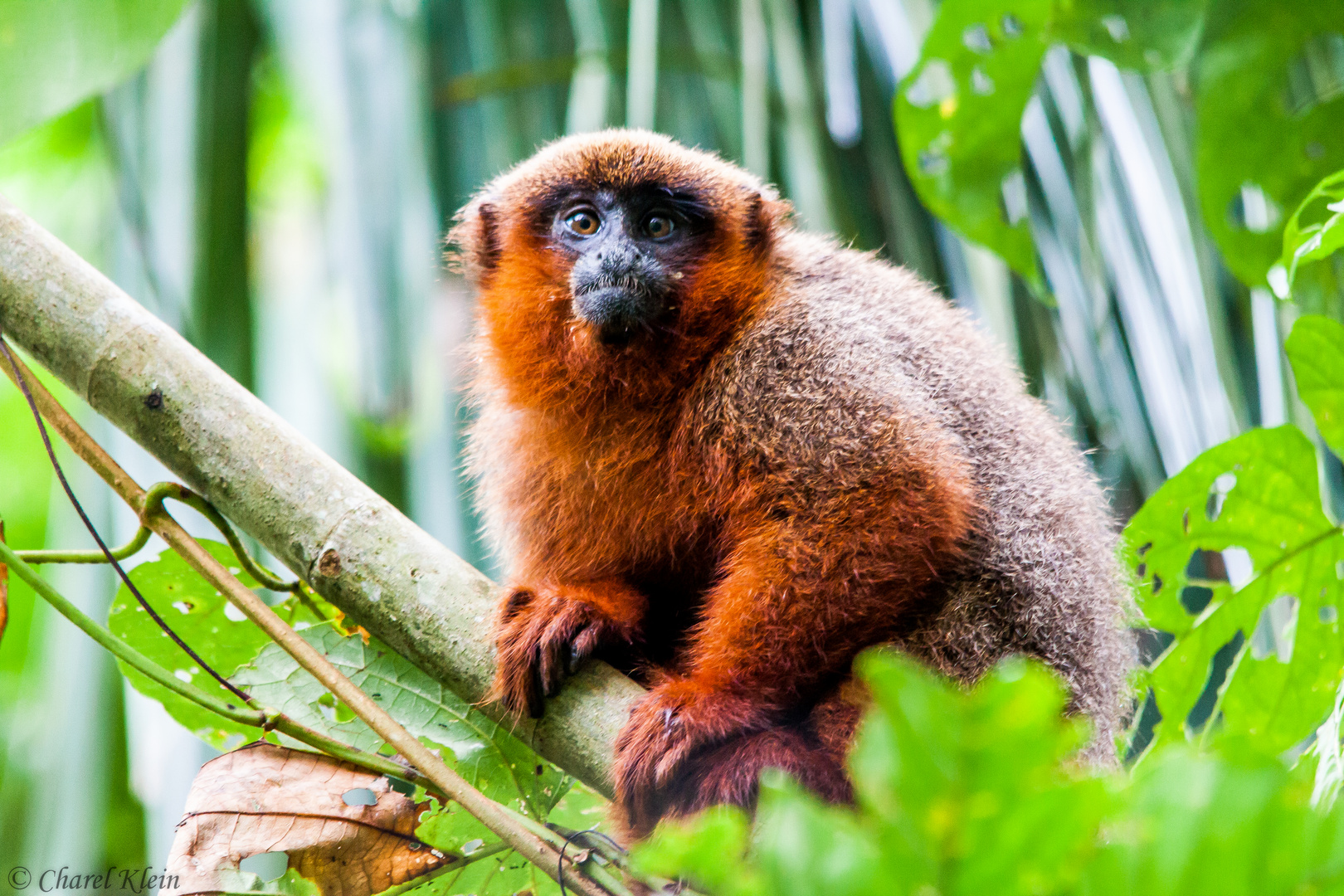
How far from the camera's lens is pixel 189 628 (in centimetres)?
153

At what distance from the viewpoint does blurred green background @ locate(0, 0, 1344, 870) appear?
69.9 inches

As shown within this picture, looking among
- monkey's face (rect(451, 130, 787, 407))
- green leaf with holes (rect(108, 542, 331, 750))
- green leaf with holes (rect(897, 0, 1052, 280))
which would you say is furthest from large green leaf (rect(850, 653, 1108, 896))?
green leaf with holes (rect(897, 0, 1052, 280))

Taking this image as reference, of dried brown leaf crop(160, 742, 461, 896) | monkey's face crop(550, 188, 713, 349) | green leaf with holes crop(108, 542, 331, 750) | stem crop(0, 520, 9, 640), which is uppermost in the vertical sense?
monkey's face crop(550, 188, 713, 349)

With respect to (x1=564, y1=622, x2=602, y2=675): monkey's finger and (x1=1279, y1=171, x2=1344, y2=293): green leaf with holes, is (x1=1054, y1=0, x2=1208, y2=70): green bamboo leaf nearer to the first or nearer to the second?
(x1=1279, y1=171, x2=1344, y2=293): green leaf with holes

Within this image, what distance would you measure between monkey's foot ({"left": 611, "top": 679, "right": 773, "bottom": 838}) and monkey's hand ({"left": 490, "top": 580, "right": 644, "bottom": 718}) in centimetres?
11

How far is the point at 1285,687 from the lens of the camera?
1.44 m

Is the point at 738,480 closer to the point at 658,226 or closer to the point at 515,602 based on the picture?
the point at 515,602

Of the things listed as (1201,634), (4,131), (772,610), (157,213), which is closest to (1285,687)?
(1201,634)

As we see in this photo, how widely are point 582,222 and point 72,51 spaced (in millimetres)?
806

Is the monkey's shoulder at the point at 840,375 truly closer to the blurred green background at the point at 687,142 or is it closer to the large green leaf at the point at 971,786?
the blurred green background at the point at 687,142

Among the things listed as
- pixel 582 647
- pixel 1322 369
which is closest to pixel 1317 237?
pixel 1322 369

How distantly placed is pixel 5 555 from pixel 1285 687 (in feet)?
5.09

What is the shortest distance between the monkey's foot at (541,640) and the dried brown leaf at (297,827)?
20 centimetres

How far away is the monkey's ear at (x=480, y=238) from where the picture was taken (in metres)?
2.12
